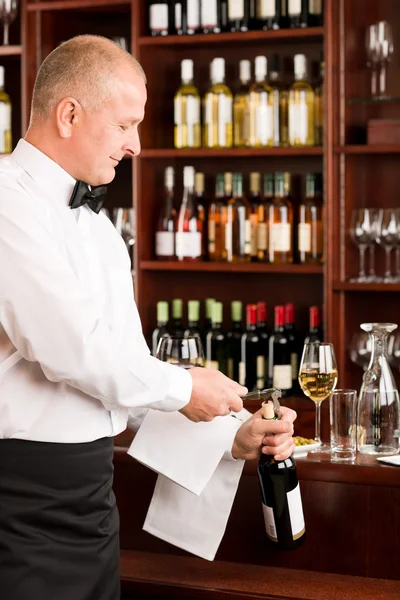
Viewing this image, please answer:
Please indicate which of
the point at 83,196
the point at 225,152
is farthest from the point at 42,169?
the point at 225,152

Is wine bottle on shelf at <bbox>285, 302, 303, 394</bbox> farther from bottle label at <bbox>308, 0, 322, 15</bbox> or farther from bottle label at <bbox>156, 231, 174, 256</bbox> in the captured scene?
bottle label at <bbox>308, 0, 322, 15</bbox>

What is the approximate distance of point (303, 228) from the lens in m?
3.45

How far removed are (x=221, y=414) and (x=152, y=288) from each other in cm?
218

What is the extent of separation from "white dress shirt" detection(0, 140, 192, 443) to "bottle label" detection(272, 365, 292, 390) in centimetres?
183

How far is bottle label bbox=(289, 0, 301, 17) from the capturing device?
133 inches

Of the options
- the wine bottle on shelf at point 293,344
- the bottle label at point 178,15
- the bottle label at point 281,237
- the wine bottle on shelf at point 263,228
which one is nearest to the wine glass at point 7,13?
the bottle label at point 178,15

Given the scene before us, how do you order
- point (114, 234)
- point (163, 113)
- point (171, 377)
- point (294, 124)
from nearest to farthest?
point (171, 377) < point (114, 234) < point (294, 124) < point (163, 113)

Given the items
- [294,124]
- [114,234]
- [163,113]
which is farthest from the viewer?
[163,113]

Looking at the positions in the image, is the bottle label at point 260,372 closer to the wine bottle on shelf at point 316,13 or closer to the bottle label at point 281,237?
the bottle label at point 281,237

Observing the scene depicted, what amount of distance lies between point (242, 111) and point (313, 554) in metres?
2.12

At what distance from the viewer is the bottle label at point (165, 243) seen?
363 cm

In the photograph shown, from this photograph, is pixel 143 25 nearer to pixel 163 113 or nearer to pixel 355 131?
pixel 163 113

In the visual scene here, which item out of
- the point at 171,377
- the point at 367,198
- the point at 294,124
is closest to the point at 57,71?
the point at 171,377

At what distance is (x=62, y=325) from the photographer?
1399mm
